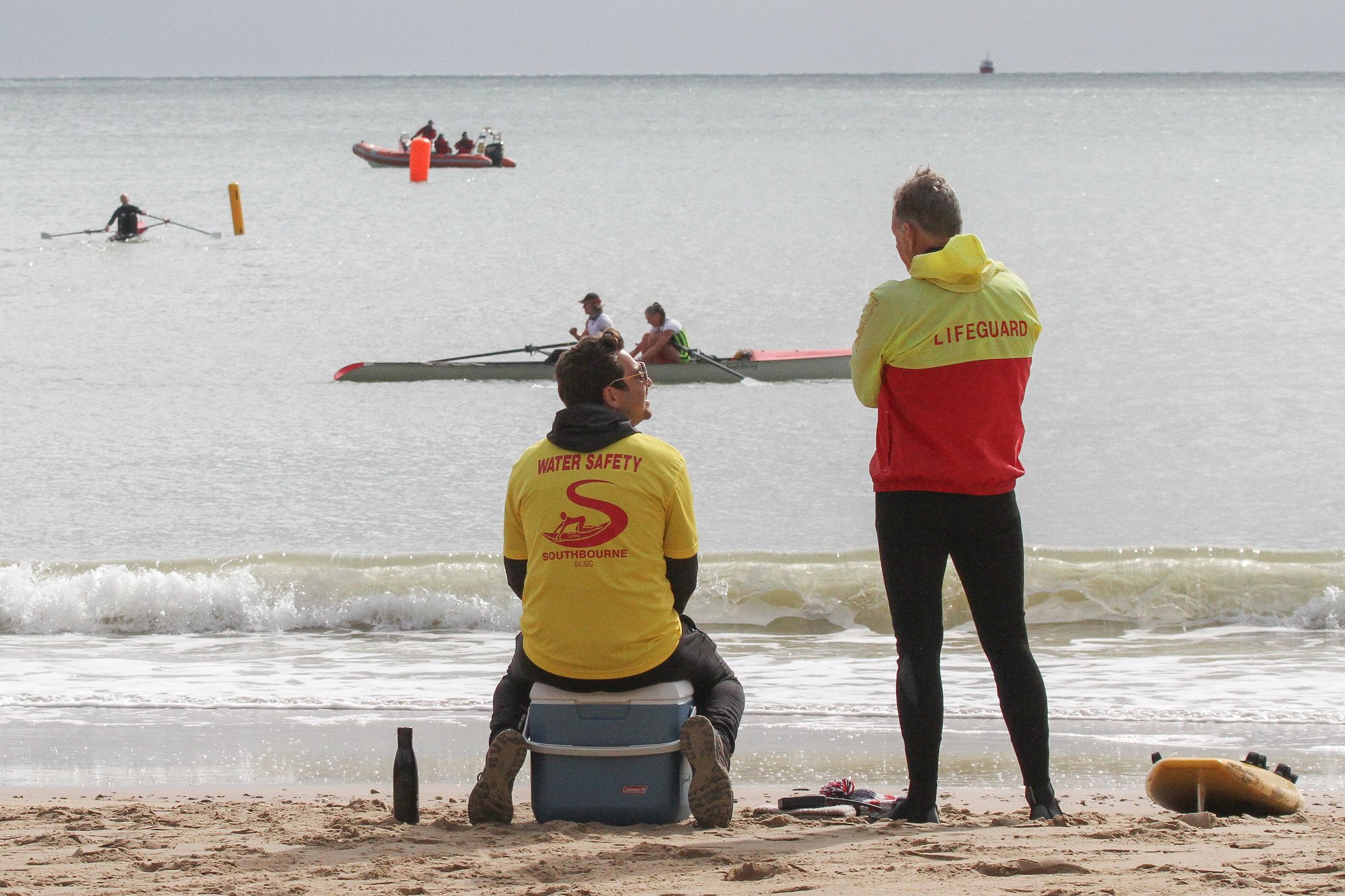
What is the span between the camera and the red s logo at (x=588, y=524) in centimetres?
357

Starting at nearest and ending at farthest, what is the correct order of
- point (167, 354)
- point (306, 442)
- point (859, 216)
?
point (306, 442), point (167, 354), point (859, 216)

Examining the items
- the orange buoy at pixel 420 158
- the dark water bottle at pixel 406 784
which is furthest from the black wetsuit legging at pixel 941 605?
the orange buoy at pixel 420 158

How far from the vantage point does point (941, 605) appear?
11.6ft

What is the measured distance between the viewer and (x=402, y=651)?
7.05 m

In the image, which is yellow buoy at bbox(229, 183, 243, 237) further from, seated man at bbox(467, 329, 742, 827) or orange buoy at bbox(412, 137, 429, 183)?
seated man at bbox(467, 329, 742, 827)

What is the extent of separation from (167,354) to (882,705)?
54.1 ft

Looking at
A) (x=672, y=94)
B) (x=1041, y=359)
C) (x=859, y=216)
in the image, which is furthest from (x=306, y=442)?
(x=672, y=94)

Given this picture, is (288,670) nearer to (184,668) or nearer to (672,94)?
(184,668)

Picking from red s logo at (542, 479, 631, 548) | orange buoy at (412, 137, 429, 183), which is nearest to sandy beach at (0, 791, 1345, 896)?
red s logo at (542, 479, 631, 548)

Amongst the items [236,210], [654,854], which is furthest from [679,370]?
[236,210]

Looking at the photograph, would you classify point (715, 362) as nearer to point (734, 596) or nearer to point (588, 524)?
point (734, 596)

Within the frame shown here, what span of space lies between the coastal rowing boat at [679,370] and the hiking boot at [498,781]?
11739 millimetres

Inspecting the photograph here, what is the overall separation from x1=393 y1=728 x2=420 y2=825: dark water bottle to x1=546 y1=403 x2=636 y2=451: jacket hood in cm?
82

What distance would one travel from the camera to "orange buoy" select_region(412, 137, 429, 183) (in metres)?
49.4
